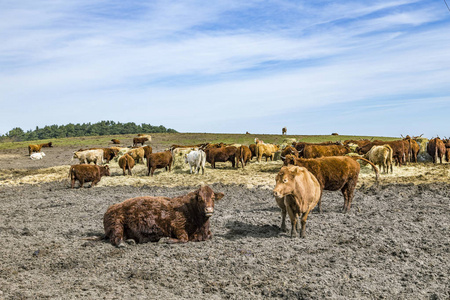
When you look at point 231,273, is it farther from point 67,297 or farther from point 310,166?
point 310,166

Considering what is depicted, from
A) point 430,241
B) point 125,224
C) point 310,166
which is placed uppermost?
point 310,166

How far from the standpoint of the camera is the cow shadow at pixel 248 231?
7863mm

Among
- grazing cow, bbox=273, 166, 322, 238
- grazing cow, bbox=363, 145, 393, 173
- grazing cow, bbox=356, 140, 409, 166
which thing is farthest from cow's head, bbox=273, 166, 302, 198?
grazing cow, bbox=356, 140, 409, 166

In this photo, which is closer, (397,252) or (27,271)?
(27,271)

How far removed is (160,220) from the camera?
7312mm

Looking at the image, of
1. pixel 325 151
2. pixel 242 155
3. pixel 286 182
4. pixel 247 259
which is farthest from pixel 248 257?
pixel 242 155

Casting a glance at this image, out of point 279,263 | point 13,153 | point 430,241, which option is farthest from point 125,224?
point 13,153

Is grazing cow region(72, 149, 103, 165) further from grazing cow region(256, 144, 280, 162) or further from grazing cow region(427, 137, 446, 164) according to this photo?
grazing cow region(427, 137, 446, 164)

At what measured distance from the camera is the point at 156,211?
24.1 feet

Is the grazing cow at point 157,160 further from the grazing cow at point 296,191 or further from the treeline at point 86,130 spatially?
the treeline at point 86,130

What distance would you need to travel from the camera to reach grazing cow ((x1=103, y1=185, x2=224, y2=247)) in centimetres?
724

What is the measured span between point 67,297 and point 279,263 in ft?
10.2

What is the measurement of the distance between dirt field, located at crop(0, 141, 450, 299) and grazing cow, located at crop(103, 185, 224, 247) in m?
0.27

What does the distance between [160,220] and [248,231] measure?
1977 millimetres
